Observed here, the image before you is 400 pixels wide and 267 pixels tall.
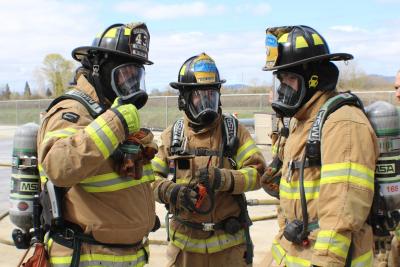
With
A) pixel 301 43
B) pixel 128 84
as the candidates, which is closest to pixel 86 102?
pixel 128 84

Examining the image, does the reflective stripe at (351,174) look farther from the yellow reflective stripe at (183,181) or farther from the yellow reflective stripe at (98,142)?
the yellow reflective stripe at (183,181)

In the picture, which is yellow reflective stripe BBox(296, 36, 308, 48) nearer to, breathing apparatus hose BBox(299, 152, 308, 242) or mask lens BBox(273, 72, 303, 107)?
mask lens BBox(273, 72, 303, 107)

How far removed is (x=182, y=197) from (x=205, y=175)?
0.26m

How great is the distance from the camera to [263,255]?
584 centimetres

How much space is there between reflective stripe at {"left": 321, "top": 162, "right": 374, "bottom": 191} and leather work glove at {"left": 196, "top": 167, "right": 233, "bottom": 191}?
138cm

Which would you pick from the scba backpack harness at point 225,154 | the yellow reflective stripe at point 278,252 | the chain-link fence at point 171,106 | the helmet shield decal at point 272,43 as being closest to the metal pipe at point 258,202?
the scba backpack harness at point 225,154

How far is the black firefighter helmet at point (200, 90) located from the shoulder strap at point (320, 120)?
1464mm

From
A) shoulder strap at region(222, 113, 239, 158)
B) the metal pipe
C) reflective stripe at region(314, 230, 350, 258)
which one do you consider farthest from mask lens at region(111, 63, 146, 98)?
the metal pipe

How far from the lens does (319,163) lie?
278 cm

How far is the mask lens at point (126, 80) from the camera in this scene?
3.23 m

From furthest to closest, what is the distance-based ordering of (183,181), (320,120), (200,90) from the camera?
1. (200,90)
2. (183,181)
3. (320,120)

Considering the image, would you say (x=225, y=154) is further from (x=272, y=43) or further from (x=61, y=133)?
(x=61, y=133)

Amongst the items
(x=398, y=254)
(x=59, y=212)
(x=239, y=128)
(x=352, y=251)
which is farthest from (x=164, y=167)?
(x=398, y=254)

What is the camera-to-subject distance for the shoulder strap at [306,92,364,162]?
2.74 meters
